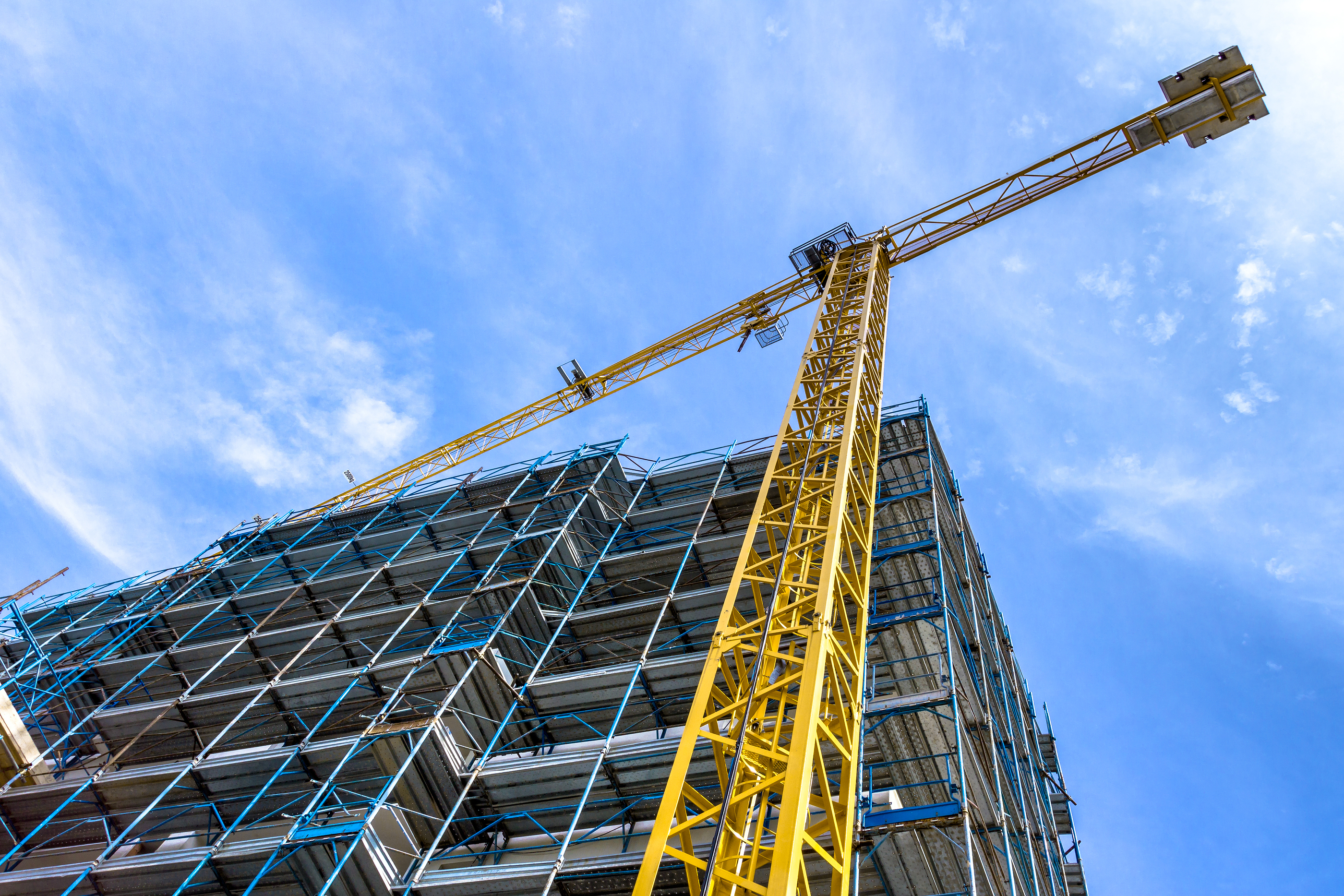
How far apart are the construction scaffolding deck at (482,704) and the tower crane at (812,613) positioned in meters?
0.85

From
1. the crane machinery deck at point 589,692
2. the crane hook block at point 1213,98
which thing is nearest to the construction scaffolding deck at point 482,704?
the crane machinery deck at point 589,692

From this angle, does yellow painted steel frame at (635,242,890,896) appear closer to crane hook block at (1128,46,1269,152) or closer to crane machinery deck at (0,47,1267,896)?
crane machinery deck at (0,47,1267,896)

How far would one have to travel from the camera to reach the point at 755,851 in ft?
30.9

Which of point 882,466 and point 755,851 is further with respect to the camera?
point 882,466

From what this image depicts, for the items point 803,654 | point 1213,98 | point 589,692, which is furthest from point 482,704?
point 1213,98

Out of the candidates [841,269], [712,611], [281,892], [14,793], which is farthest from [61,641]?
[841,269]

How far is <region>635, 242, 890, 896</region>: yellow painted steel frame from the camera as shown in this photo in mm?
9438

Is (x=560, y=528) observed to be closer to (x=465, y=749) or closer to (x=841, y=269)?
(x=465, y=749)

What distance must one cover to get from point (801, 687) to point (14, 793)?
1342 cm

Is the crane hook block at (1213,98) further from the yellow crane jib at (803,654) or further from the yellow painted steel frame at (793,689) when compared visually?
the yellow painted steel frame at (793,689)

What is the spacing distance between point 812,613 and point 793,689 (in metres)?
1.03

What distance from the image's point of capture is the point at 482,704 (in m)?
15.9

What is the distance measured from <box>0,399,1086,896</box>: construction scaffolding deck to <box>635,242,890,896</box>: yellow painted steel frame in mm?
930

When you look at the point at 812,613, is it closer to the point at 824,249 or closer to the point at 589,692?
the point at 589,692
